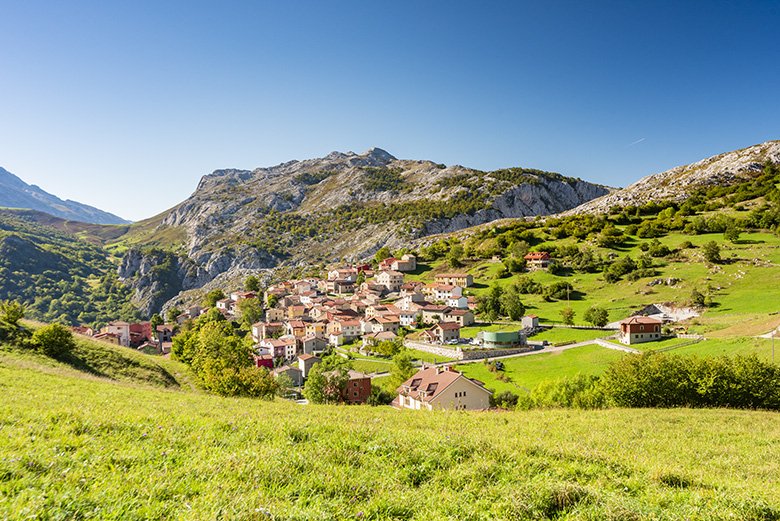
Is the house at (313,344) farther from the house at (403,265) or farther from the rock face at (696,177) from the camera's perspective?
the rock face at (696,177)

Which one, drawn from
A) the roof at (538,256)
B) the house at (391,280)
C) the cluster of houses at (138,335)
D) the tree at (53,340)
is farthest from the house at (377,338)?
the tree at (53,340)

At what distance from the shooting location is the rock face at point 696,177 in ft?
490

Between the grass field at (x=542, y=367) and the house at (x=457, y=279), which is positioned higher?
the house at (x=457, y=279)

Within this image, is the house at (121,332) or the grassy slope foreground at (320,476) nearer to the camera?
the grassy slope foreground at (320,476)

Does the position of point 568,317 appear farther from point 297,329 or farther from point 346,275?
point 346,275

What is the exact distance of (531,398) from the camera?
4038 cm

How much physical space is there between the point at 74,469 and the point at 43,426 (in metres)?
2.97

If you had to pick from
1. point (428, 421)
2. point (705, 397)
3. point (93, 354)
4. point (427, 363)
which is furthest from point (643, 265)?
point (93, 354)

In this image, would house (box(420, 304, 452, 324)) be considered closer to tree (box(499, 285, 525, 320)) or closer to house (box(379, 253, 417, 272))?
tree (box(499, 285, 525, 320))

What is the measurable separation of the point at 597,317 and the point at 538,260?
133 ft

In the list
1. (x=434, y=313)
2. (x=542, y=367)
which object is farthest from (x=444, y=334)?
(x=542, y=367)

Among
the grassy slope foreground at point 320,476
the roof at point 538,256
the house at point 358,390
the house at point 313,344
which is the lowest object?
the house at point 313,344

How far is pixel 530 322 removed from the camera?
73.2 metres

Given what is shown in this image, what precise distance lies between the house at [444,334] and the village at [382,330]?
19cm
